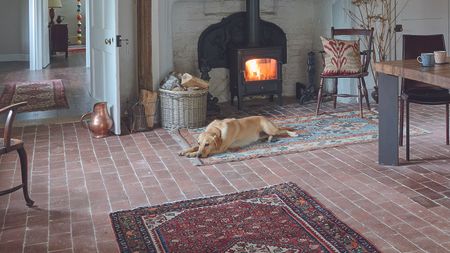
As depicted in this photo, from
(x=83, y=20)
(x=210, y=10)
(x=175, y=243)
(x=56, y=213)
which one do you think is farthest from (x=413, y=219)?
(x=83, y=20)

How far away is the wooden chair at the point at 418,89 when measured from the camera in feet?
14.6

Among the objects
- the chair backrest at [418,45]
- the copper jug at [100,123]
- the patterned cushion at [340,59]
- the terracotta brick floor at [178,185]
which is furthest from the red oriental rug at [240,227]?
the patterned cushion at [340,59]

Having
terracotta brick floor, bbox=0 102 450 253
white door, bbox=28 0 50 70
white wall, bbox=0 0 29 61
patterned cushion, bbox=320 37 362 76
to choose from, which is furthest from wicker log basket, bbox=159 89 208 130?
white wall, bbox=0 0 29 61

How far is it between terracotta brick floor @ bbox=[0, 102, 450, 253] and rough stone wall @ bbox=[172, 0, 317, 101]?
1598mm

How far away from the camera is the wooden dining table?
154 inches

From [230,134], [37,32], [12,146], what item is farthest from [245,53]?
[37,32]

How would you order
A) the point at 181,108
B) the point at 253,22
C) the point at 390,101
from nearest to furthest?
the point at 390,101
the point at 181,108
the point at 253,22

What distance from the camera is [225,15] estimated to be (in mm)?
6801

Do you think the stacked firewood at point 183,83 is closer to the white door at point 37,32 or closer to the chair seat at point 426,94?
the chair seat at point 426,94

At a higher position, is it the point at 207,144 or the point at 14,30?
the point at 14,30

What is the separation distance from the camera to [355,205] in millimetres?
3549

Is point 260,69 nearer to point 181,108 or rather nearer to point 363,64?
point 363,64

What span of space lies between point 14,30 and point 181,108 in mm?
7499

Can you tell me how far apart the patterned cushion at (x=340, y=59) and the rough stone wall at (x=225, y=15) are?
1276mm
